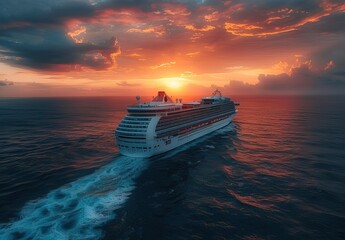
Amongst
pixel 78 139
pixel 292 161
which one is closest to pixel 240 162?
pixel 292 161

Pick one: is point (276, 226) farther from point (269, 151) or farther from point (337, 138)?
point (337, 138)

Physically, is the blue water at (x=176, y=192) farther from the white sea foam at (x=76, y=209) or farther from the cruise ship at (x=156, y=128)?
the cruise ship at (x=156, y=128)

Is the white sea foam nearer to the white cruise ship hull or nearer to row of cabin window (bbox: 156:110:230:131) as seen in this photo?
the white cruise ship hull

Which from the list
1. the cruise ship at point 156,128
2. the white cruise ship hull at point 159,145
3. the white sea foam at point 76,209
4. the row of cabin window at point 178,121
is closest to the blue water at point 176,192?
the white sea foam at point 76,209

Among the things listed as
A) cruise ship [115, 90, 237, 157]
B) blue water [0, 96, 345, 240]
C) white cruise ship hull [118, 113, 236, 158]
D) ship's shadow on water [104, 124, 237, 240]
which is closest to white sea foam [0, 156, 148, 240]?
blue water [0, 96, 345, 240]

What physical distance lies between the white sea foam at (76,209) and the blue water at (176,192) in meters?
0.12

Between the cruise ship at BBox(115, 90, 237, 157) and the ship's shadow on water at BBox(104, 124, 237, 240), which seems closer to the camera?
the ship's shadow on water at BBox(104, 124, 237, 240)

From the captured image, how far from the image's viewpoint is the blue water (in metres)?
25.3

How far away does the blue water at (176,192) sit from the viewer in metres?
25.3

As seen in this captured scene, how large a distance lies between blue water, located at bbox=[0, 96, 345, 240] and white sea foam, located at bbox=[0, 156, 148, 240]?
0.12 m

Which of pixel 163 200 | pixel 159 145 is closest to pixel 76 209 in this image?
pixel 163 200

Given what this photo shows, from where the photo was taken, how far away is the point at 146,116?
53.5m

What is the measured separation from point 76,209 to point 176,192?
14.7 metres

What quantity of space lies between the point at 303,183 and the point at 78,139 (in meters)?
62.2
